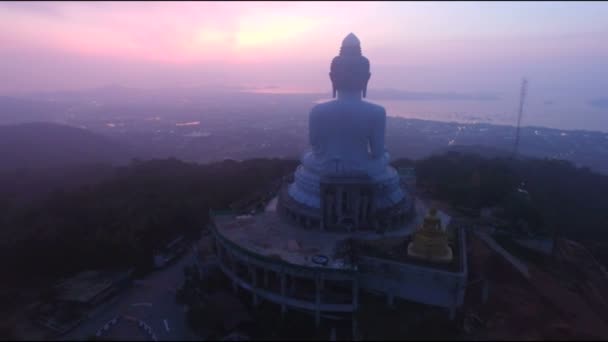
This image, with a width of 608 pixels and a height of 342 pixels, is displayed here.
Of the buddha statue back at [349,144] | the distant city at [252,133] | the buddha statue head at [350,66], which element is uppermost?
the buddha statue head at [350,66]

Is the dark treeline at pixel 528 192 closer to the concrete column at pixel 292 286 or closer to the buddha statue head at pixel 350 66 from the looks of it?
the buddha statue head at pixel 350 66

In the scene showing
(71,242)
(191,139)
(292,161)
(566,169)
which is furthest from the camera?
(191,139)

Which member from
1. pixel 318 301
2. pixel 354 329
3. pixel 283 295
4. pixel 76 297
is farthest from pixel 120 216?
pixel 354 329

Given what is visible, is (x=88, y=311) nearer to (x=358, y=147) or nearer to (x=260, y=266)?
(x=260, y=266)

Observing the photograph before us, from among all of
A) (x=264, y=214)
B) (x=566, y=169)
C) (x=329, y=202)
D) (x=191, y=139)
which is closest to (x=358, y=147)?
(x=329, y=202)

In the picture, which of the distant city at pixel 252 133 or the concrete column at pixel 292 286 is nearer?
the concrete column at pixel 292 286

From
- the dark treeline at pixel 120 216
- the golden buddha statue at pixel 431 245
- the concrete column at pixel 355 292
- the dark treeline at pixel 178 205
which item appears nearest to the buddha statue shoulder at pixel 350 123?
the golden buddha statue at pixel 431 245

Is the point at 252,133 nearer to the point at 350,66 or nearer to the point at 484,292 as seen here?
the point at 350,66
